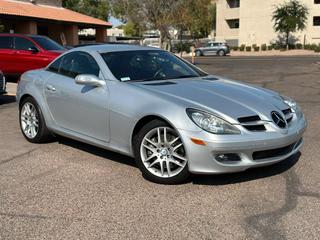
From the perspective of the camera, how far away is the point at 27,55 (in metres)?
15.6

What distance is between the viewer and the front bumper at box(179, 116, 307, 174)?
4738 mm

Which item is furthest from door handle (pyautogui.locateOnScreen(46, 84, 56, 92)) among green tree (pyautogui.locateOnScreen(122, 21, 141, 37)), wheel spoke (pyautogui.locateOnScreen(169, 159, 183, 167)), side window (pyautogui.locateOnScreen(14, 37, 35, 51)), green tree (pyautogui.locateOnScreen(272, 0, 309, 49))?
green tree (pyautogui.locateOnScreen(272, 0, 309, 49))

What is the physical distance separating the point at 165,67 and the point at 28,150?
2268 millimetres

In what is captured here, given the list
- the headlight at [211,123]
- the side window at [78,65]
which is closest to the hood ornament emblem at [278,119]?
the headlight at [211,123]

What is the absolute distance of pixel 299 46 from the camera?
2281 inches

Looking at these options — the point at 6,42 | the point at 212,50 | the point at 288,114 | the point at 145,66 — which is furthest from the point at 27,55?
the point at 212,50

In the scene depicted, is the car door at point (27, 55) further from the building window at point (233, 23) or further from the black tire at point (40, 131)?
the building window at point (233, 23)

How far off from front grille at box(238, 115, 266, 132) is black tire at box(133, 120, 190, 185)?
731 mm

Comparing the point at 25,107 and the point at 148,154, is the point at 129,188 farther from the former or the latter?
the point at 25,107

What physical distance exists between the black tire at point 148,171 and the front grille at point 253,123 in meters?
0.73

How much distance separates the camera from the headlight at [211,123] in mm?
4789

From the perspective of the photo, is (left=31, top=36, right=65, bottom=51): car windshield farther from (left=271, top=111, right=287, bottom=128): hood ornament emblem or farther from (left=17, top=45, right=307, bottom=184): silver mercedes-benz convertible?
(left=271, top=111, right=287, bottom=128): hood ornament emblem

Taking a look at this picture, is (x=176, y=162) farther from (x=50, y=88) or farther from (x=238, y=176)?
(x=50, y=88)

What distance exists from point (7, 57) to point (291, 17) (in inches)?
1861
